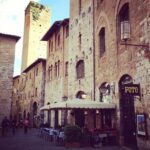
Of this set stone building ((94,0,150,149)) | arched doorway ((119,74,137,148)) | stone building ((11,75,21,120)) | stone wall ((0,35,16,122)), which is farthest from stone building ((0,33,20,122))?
arched doorway ((119,74,137,148))

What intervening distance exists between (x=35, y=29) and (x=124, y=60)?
26.4 m

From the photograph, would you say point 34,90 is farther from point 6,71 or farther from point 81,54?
point 81,54

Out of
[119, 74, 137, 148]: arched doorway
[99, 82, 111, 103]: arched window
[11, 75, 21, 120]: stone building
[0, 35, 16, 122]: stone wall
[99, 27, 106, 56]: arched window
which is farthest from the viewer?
[11, 75, 21, 120]: stone building

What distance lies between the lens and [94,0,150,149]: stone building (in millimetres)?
9969

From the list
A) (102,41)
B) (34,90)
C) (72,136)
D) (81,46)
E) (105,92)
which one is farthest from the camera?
(34,90)

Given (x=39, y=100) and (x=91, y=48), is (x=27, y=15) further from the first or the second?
(x=91, y=48)

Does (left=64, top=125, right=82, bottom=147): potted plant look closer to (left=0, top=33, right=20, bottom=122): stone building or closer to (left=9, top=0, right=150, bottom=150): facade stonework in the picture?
(left=9, top=0, right=150, bottom=150): facade stonework

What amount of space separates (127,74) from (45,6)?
27316 mm

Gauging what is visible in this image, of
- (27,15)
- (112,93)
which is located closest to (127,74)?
(112,93)

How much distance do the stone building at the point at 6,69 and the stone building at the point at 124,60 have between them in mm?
11272

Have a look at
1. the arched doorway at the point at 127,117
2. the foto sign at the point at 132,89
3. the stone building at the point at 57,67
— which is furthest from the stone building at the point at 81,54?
the foto sign at the point at 132,89

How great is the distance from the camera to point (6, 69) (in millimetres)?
23797

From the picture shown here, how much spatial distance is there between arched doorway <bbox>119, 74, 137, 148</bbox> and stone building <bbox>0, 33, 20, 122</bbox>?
13.9 m

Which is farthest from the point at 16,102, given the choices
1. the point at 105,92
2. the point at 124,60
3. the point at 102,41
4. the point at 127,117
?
the point at 124,60
